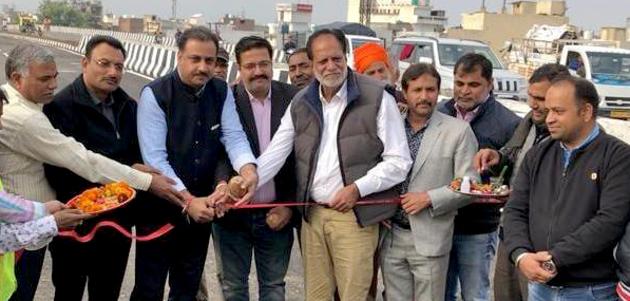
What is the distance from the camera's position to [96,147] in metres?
3.83

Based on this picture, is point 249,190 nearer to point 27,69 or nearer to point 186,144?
point 186,144

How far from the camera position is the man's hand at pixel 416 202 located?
3814 millimetres

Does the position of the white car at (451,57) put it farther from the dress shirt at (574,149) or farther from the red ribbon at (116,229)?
the dress shirt at (574,149)

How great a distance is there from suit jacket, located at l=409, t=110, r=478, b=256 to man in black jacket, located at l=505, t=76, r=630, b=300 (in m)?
0.61

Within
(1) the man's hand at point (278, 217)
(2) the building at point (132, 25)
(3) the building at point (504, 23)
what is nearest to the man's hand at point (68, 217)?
(1) the man's hand at point (278, 217)

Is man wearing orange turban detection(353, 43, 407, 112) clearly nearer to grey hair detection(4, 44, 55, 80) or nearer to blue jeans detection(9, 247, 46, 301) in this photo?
grey hair detection(4, 44, 55, 80)

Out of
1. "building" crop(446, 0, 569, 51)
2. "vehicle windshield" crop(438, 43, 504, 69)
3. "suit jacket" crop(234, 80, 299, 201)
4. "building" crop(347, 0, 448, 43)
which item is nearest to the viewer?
"suit jacket" crop(234, 80, 299, 201)

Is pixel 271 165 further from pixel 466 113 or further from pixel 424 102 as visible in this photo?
pixel 466 113

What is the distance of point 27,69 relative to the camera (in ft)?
11.7

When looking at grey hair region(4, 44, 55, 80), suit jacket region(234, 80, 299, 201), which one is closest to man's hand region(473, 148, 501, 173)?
suit jacket region(234, 80, 299, 201)

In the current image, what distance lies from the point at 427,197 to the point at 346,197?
1.48 ft

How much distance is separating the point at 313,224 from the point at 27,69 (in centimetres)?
173

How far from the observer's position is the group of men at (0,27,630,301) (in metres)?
3.70

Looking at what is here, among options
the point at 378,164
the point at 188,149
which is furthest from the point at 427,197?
the point at 188,149
